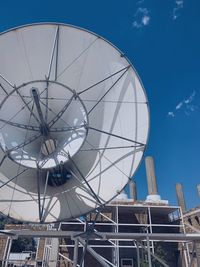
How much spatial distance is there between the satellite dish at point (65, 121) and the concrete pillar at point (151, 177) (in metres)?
18.4

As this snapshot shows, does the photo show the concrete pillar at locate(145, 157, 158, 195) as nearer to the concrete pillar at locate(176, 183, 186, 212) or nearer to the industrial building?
the concrete pillar at locate(176, 183, 186, 212)

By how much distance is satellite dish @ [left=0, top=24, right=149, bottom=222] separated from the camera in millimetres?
7316

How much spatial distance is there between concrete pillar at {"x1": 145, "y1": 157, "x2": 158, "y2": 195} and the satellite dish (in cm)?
1845

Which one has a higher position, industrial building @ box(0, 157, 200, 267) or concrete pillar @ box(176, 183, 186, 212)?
concrete pillar @ box(176, 183, 186, 212)

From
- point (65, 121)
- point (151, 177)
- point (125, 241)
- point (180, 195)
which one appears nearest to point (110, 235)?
point (65, 121)

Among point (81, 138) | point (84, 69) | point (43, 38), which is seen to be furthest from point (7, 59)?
point (81, 138)

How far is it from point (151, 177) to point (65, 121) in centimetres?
2017

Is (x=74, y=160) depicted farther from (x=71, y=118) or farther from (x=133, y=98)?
(x=133, y=98)

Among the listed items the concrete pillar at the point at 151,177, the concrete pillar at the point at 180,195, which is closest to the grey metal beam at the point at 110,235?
the concrete pillar at the point at 151,177

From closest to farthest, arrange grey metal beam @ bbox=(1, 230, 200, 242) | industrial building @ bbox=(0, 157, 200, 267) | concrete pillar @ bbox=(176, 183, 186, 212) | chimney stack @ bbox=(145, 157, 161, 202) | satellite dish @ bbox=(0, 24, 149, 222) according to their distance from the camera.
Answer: grey metal beam @ bbox=(1, 230, 200, 242) → satellite dish @ bbox=(0, 24, 149, 222) → industrial building @ bbox=(0, 157, 200, 267) → chimney stack @ bbox=(145, 157, 161, 202) → concrete pillar @ bbox=(176, 183, 186, 212)

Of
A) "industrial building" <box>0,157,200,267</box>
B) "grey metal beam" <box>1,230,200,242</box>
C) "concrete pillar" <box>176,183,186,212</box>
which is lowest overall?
"grey metal beam" <box>1,230,200,242</box>

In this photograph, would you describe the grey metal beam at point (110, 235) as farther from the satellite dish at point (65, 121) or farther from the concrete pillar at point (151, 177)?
the concrete pillar at point (151, 177)

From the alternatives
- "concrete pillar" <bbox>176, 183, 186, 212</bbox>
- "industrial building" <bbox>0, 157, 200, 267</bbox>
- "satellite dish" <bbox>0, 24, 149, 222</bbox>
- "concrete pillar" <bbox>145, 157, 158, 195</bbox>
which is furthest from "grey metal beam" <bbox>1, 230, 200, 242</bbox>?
"concrete pillar" <bbox>176, 183, 186, 212</bbox>

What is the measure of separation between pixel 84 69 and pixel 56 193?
3963 mm
